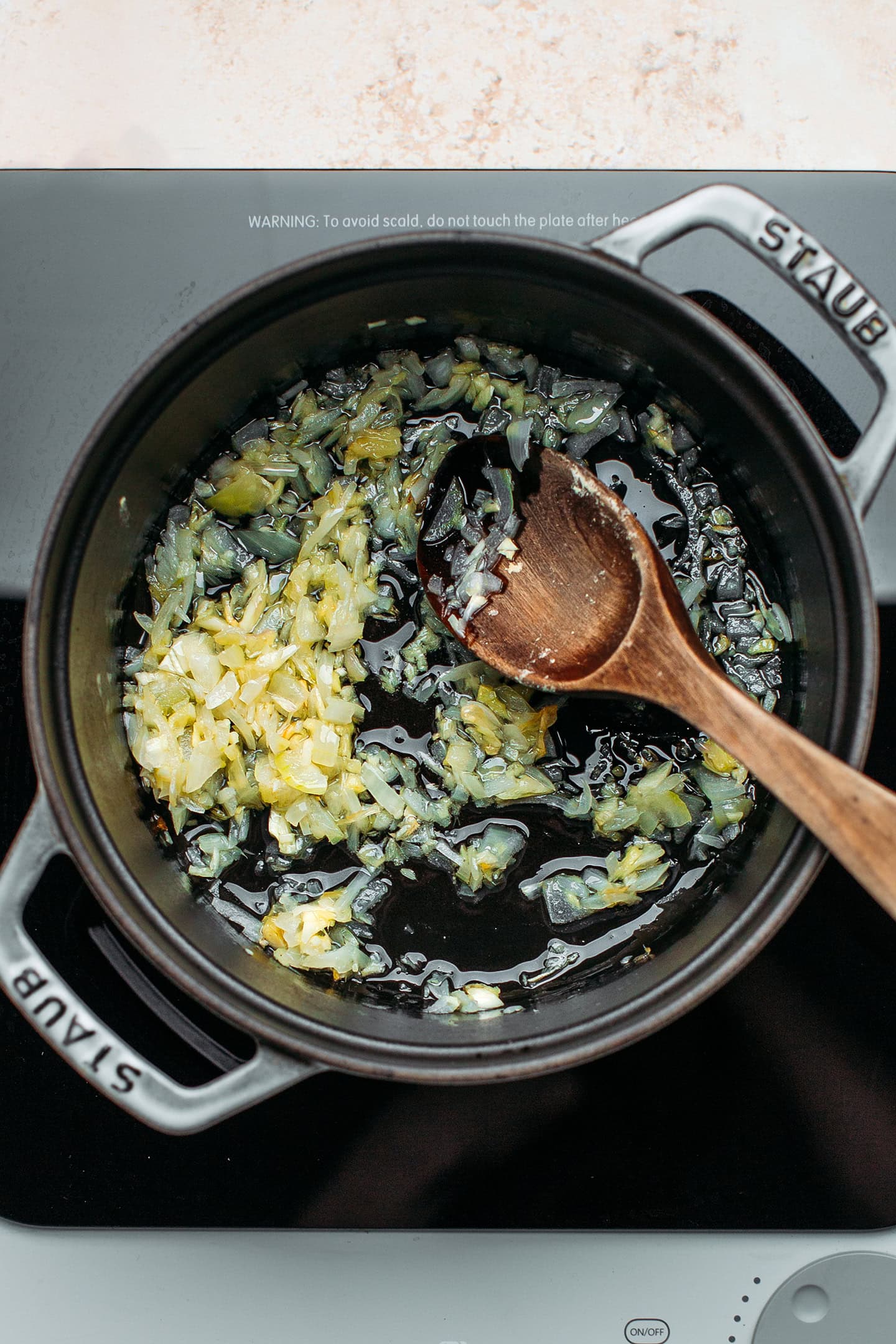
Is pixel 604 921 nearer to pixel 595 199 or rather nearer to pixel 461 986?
pixel 461 986

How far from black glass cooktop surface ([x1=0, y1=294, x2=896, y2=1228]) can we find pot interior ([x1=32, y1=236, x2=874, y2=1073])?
0.29 feet

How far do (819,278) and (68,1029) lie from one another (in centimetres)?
91

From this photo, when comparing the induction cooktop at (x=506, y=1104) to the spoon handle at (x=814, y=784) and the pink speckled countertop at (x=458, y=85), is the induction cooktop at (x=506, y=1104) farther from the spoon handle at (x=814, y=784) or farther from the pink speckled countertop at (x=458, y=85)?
the spoon handle at (x=814, y=784)

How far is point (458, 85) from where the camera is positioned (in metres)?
1.01

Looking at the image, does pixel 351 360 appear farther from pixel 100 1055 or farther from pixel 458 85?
pixel 100 1055

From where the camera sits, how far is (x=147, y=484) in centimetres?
99

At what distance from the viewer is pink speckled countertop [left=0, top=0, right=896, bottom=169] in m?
1.01

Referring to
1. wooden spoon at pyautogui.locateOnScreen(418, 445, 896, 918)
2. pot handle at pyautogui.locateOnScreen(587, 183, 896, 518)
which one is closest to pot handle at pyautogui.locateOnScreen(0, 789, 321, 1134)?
wooden spoon at pyautogui.locateOnScreen(418, 445, 896, 918)

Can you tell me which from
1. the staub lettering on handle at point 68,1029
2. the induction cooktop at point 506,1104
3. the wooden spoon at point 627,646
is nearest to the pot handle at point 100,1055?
the staub lettering on handle at point 68,1029

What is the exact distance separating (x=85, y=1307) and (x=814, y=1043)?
844 millimetres

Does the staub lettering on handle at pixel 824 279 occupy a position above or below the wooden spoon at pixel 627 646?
above

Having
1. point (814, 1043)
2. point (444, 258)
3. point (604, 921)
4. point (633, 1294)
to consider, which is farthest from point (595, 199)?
point (633, 1294)

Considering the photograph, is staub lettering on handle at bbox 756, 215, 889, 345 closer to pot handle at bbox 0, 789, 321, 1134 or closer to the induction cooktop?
the induction cooktop

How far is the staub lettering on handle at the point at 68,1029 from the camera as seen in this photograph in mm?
761
